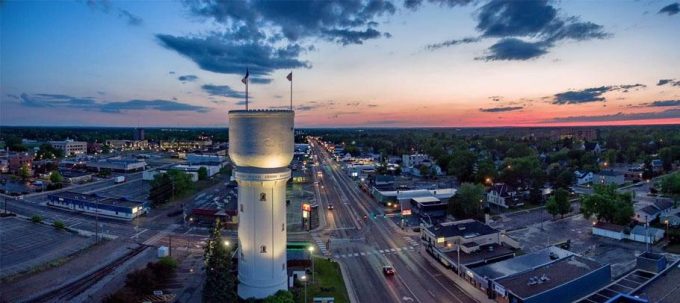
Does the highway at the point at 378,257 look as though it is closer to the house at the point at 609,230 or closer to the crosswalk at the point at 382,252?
the crosswalk at the point at 382,252

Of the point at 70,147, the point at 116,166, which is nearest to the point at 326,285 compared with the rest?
the point at 116,166

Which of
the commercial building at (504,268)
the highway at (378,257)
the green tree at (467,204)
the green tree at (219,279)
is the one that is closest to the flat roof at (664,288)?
the commercial building at (504,268)

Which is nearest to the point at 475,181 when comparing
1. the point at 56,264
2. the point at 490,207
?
the point at 490,207

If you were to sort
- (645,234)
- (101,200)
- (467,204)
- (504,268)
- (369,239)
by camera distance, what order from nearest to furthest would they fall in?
1. (504,268)
2. (645,234)
3. (369,239)
4. (467,204)
5. (101,200)

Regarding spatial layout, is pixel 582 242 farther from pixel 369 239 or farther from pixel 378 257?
pixel 369 239

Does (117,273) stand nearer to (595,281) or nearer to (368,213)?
(368,213)

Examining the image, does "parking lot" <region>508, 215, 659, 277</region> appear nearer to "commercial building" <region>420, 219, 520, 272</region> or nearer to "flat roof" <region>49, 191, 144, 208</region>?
"commercial building" <region>420, 219, 520, 272</region>
